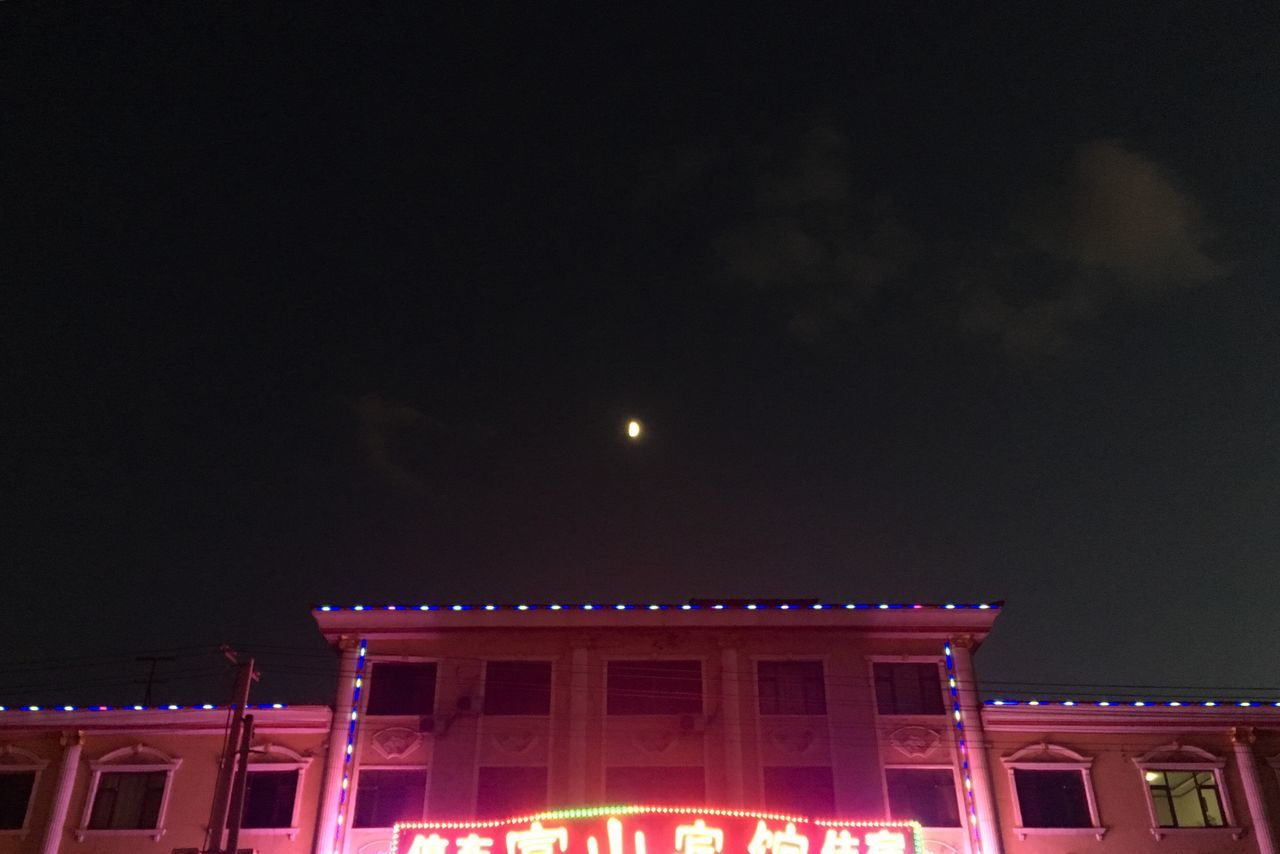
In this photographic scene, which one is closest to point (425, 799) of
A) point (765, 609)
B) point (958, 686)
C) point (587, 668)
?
point (587, 668)

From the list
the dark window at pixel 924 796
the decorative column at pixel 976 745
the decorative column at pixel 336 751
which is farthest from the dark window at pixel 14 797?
the decorative column at pixel 976 745

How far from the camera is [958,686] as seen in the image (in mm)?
24062

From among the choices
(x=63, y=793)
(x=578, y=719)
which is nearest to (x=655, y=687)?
(x=578, y=719)

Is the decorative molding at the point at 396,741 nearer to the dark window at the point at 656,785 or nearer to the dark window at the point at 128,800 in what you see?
the dark window at the point at 656,785

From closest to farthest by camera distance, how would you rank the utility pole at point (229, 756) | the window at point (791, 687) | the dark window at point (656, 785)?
the utility pole at point (229, 756) → the dark window at point (656, 785) → the window at point (791, 687)

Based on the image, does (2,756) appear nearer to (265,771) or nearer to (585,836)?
(265,771)

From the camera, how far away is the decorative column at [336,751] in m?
22.6

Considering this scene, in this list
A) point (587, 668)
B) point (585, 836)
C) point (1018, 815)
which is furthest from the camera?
point (587, 668)

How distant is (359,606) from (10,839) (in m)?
8.77

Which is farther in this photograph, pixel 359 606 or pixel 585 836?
pixel 359 606

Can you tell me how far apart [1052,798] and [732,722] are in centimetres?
708

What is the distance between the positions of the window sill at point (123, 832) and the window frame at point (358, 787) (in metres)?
4.09

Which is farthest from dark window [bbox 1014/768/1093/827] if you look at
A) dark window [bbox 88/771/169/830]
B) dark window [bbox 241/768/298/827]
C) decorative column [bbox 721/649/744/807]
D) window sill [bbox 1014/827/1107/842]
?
dark window [bbox 88/771/169/830]

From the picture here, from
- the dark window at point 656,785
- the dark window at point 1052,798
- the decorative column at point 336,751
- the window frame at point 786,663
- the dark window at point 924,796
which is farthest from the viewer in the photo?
the window frame at point 786,663
